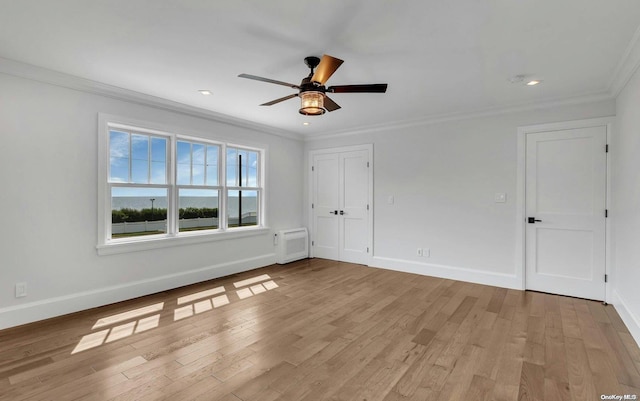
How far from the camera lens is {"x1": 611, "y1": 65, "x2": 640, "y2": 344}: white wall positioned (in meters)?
2.70

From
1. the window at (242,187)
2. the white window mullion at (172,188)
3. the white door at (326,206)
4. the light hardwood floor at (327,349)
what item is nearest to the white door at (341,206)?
the white door at (326,206)

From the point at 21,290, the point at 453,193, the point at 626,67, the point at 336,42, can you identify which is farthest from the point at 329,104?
the point at 21,290

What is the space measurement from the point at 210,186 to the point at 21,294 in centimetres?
241

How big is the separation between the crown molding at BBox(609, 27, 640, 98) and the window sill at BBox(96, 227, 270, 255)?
5.01m

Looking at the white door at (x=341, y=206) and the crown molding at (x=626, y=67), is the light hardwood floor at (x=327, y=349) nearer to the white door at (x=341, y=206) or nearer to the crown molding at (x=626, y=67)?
the white door at (x=341, y=206)

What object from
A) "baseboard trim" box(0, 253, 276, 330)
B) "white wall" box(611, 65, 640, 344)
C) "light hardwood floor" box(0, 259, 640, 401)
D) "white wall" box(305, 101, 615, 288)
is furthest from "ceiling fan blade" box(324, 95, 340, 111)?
"baseboard trim" box(0, 253, 276, 330)

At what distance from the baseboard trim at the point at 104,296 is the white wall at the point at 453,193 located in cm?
275

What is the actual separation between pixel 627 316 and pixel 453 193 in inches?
90.8

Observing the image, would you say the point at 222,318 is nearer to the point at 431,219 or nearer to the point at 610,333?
the point at 431,219

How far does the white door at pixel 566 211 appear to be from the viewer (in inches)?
145

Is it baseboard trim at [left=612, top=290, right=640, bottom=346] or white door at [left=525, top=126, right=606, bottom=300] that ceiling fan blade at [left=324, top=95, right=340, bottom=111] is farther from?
baseboard trim at [left=612, top=290, right=640, bottom=346]

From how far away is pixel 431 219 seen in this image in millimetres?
4844

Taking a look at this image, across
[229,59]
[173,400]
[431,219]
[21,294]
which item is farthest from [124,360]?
[431,219]

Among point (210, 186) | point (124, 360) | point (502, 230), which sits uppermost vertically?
point (210, 186)
